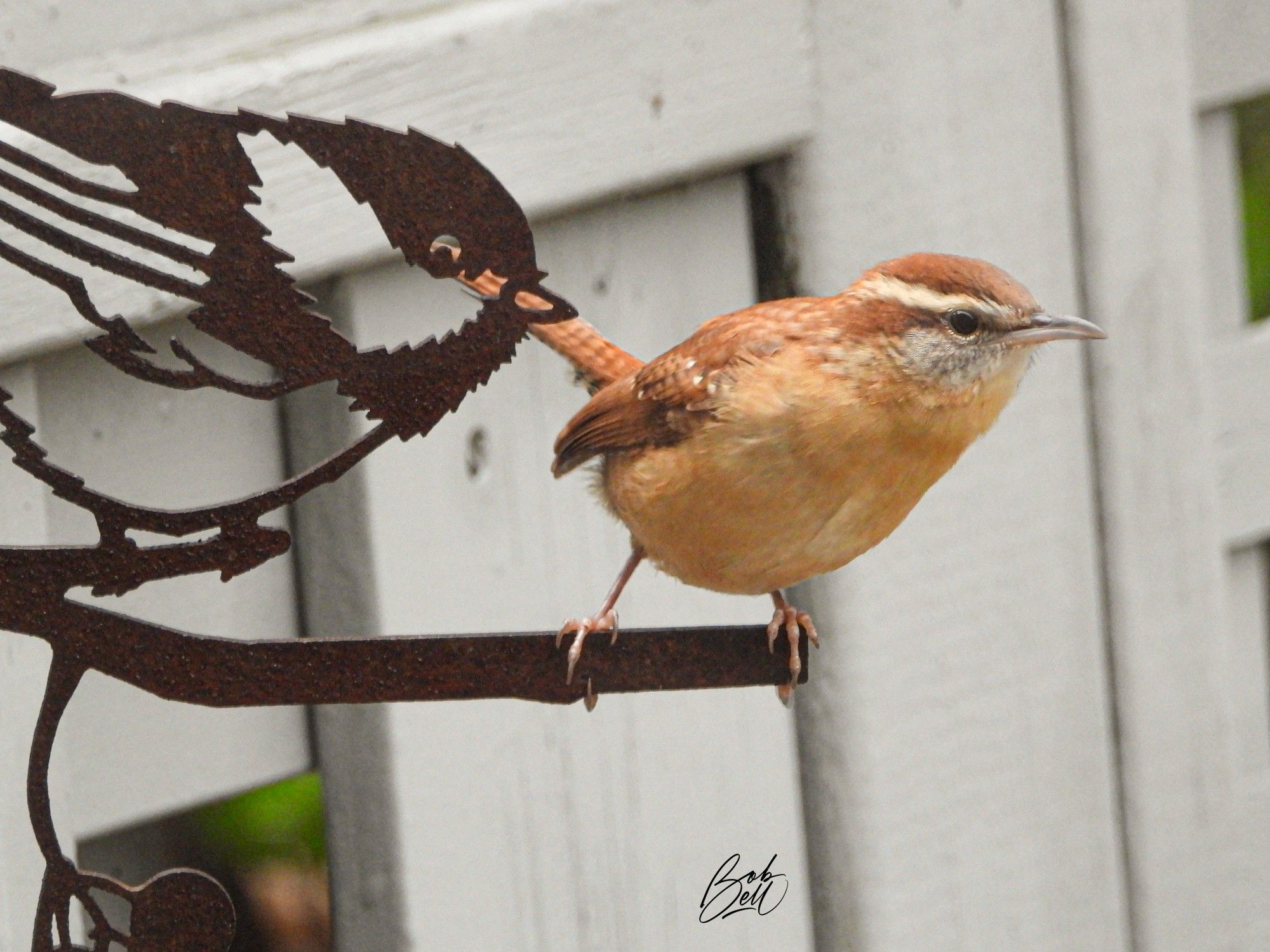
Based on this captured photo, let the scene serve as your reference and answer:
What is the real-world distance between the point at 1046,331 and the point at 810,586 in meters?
0.75

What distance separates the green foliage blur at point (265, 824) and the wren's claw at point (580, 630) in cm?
73

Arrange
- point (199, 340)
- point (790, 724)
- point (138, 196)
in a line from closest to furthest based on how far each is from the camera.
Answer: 1. point (138, 196)
2. point (199, 340)
3. point (790, 724)

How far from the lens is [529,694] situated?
1267 mm

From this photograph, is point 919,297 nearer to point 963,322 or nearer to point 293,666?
point 963,322

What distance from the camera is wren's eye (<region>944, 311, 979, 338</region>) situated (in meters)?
1.52

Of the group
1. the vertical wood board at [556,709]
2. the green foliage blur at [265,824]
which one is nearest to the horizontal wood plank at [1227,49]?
the vertical wood board at [556,709]

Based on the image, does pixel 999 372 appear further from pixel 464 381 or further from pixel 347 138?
pixel 347 138

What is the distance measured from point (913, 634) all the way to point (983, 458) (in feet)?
0.87

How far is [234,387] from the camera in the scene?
117cm

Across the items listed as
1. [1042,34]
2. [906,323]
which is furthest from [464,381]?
[1042,34]

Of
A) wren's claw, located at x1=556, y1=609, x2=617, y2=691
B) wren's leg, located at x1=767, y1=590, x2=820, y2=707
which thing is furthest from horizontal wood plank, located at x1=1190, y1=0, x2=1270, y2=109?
wren's claw, located at x1=556, y1=609, x2=617, y2=691

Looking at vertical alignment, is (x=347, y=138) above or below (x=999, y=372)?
above

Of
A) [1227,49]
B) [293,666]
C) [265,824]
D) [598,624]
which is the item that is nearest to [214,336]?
[293,666]

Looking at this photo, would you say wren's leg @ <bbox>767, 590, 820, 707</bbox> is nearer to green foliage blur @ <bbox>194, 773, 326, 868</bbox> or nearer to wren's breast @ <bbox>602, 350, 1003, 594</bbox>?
wren's breast @ <bbox>602, 350, 1003, 594</bbox>
